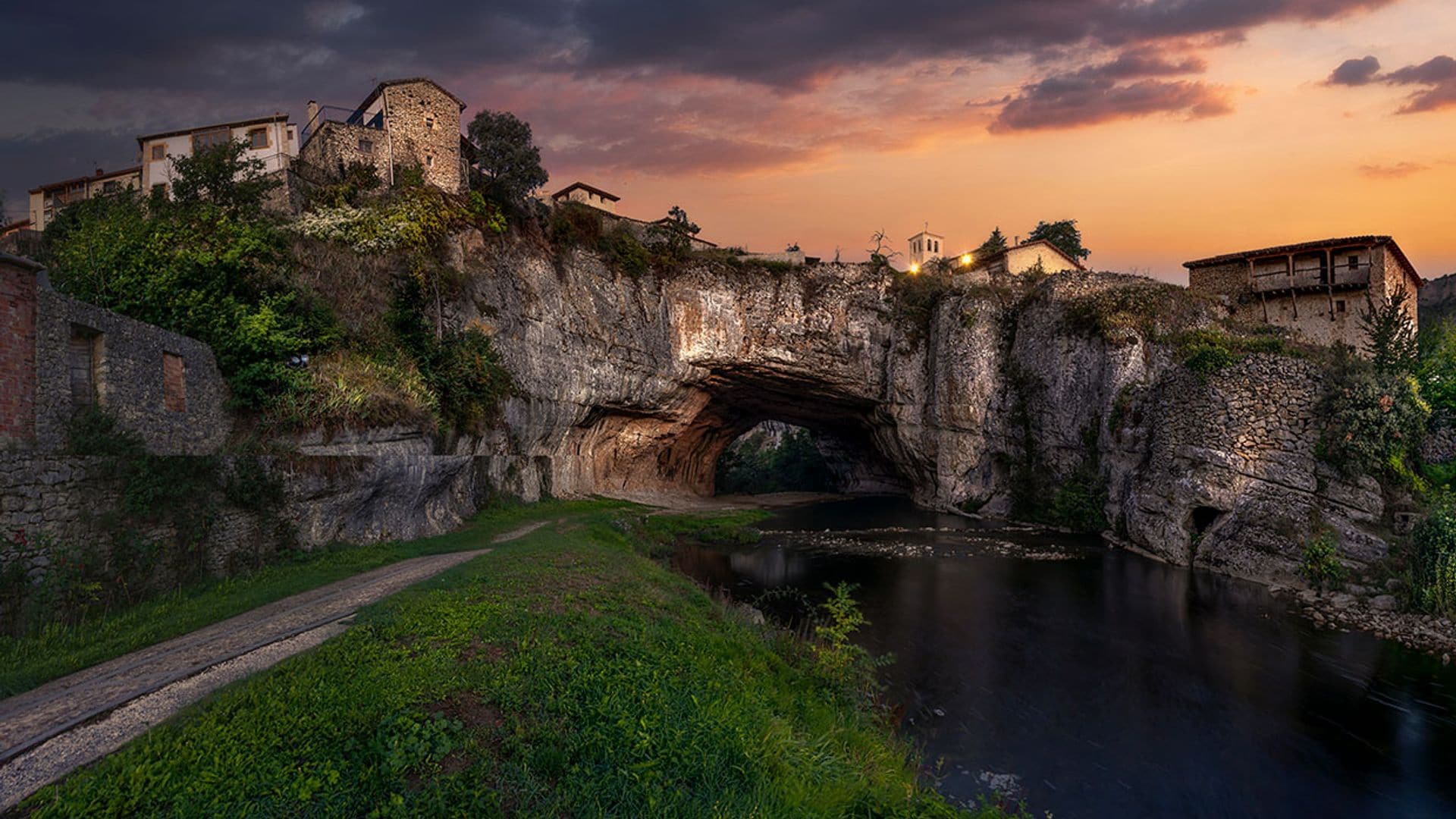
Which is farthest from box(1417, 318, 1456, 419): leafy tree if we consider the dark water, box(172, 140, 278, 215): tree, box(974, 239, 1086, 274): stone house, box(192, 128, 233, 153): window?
box(192, 128, 233, 153): window

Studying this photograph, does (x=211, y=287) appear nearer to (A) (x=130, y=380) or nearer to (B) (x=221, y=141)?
(A) (x=130, y=380)

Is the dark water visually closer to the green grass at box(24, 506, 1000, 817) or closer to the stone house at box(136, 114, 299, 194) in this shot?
the green grass at box(24, 506, 1000, 817)

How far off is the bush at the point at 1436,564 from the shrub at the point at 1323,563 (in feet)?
5.55

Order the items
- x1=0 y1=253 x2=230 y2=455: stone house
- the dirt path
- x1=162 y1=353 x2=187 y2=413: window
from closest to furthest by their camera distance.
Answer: the dirt path, x1=0 y1=253 x2=230 y2=455: stone house, x1=162 y1=353 x2=187 y2=413: window

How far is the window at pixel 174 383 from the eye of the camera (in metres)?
13.9

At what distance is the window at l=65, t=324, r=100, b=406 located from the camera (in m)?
11.5

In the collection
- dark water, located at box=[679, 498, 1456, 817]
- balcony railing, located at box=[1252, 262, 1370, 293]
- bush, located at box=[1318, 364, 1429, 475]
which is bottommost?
dark water, located at box=[679, 498, 1456, 817]

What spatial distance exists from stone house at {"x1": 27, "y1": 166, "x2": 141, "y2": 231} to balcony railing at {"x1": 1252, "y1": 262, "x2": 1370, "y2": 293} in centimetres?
6343

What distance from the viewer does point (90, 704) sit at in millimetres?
5898

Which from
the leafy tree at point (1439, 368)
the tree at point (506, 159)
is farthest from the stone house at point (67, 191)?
the leafy tree at point (1439, 368)

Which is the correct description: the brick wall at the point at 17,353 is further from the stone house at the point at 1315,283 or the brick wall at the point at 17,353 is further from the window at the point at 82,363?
the stone house at the point at 1315,283

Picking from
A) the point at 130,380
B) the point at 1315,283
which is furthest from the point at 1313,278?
the point at 130,380

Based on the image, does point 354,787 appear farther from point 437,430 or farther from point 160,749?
point 437,430

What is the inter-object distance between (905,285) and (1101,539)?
2196 centimetres
